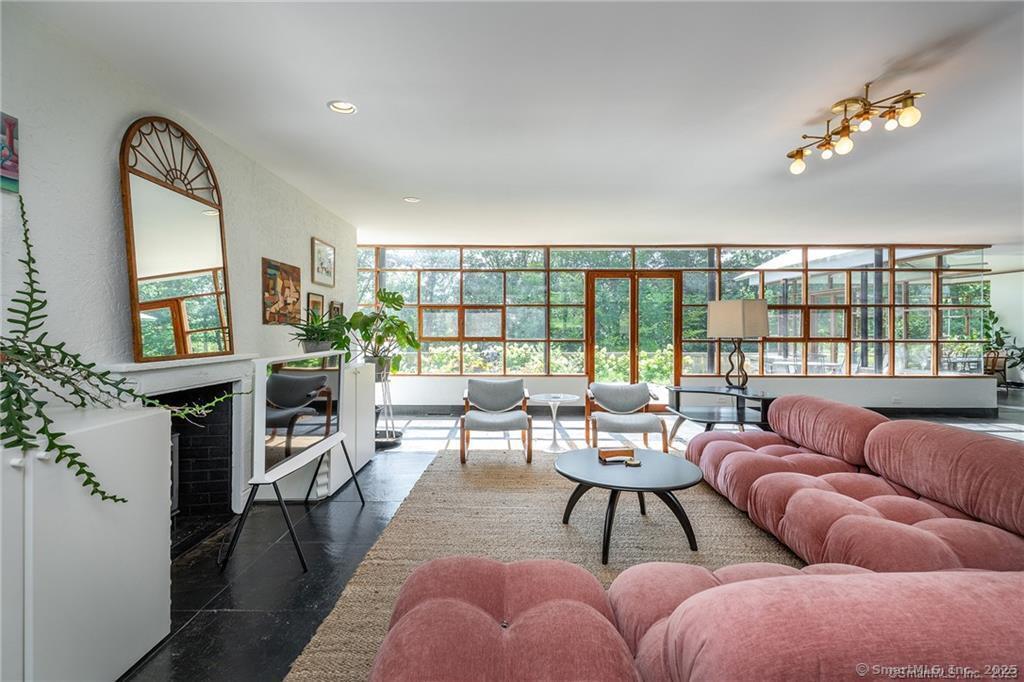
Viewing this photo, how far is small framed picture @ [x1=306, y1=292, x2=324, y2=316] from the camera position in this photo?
4277 millimetres

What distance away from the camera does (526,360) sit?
6.75 metres

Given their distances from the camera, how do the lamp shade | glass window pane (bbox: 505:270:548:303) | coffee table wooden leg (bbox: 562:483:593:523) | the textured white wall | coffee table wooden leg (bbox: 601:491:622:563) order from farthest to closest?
glass window pane (bbox: 505:270:548:303)
the lamp shade
coffee table wooden leg (bbox: 562:483:593:523)
coffee table wooden leg (bbox: 601:491:622:563)
the textured white wall

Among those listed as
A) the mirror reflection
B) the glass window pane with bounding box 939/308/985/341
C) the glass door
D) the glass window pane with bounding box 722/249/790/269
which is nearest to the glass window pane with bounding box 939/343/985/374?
the glass window pane with bounding box 939/308/985/341

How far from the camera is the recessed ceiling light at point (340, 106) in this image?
2490mm

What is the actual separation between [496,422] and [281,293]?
2205 mm

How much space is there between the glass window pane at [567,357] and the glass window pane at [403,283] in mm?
2256

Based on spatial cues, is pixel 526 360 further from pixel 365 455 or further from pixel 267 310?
pixel 267 310

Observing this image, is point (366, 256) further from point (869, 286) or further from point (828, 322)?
point (869, 286)

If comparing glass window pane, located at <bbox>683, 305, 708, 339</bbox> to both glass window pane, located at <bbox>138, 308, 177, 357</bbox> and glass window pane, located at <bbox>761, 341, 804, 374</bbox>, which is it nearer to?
glass window pane, located at <bbox>761, 341, 804, 374</bbox>

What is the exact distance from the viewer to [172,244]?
2.47 metres

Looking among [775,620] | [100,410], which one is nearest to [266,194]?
[100,410]

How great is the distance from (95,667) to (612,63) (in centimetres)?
314

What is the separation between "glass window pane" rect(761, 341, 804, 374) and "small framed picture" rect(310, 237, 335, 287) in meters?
6.16

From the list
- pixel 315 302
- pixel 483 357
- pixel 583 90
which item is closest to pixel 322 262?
pixel 315 302
